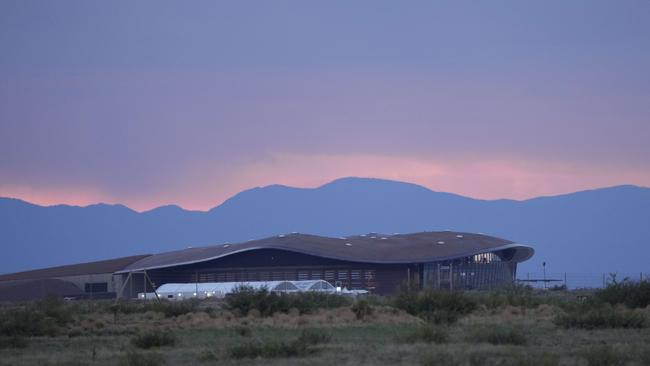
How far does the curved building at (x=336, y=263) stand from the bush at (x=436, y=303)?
5584 centimetres

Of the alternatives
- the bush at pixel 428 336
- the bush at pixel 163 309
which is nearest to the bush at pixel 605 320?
the bush at pixel 428 336

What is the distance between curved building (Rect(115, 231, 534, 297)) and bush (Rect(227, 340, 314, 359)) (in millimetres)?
74446

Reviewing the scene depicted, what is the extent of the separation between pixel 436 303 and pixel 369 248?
6221 centimetres

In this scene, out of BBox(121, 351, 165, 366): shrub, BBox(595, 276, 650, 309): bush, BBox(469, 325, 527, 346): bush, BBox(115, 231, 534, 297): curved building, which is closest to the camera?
BBox(121, 351, 165, 366): shrub

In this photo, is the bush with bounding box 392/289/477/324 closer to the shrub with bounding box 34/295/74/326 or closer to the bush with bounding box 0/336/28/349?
the shrub with bounding box 34/295/74/326

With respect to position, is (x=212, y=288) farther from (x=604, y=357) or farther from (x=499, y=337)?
(x=604, y=357)

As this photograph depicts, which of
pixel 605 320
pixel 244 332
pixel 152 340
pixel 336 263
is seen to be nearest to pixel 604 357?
pixel 605 320

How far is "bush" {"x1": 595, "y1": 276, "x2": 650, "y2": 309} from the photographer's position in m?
45.2

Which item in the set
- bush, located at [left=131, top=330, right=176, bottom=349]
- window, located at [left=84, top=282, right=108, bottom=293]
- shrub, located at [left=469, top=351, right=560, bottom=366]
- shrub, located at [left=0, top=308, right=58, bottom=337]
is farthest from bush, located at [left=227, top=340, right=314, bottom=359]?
window, located at [left=84, top=282, right=108, bottom=293]

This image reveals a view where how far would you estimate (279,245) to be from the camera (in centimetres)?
10231

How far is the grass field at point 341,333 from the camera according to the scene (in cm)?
2489

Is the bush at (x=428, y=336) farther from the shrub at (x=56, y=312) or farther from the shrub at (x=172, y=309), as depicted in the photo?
the shrub at (x=172, y=309)

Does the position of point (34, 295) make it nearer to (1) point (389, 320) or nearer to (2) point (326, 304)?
(2) point (326, 304)

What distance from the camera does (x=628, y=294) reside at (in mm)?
45469
